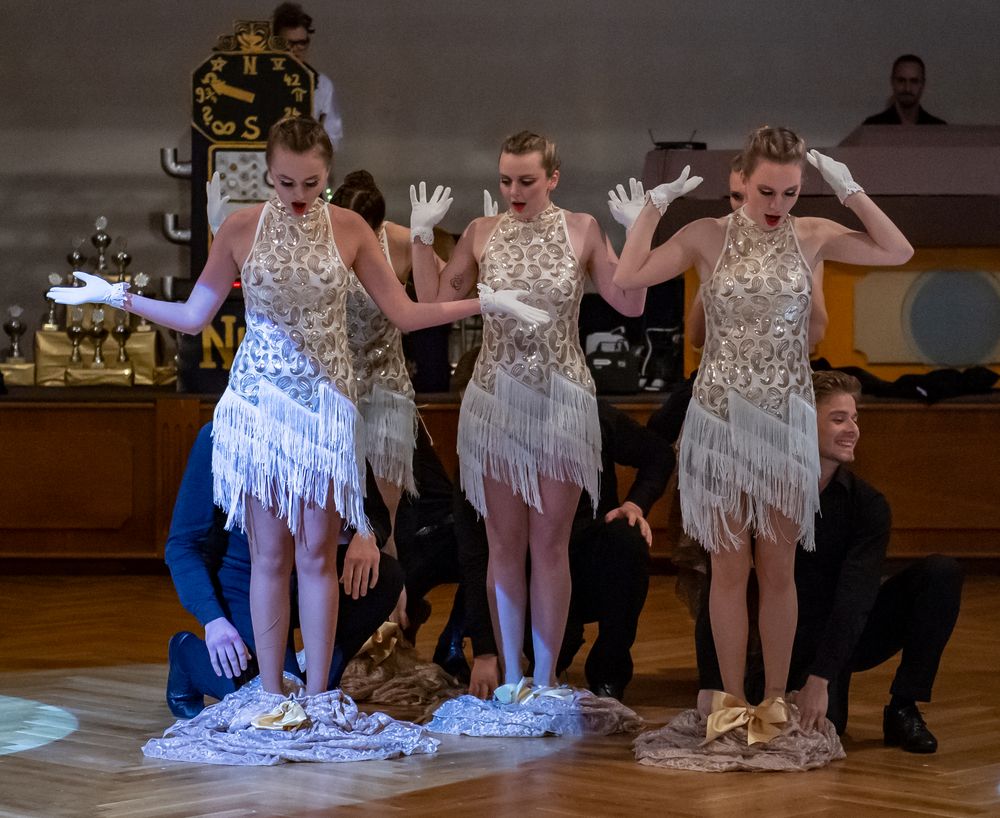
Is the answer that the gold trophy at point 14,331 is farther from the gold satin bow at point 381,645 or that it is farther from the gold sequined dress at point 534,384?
the gold sequined dress at point 534,384

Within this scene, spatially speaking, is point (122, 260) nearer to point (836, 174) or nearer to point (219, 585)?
point (219, 585)

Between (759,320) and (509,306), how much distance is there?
1.72 feet

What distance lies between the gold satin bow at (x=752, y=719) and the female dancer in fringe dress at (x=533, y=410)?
0.49 m

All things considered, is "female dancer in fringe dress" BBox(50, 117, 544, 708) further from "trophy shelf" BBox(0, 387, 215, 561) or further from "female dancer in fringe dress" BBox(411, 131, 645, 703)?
"trophy shelf" BBox(0, 387, 215, 561)

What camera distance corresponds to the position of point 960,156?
6.41 metres

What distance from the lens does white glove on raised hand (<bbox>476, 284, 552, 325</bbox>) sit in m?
3.29

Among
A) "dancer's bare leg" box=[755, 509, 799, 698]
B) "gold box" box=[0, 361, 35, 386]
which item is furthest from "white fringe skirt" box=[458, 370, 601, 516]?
"gold box" box=[0, 361, 35, 386]

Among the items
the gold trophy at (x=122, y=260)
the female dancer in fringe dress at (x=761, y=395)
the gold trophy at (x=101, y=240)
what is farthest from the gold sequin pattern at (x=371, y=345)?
the gold trophy at (x=101, y=240)

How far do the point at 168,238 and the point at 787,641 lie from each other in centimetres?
507

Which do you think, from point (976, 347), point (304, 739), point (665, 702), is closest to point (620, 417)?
point (665, 702)

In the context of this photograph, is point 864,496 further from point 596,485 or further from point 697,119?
point 697,119

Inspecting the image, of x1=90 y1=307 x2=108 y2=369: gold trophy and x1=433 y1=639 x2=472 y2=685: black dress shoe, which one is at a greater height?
x1=90 y1=307 x2=108 y2=369: gold trophy

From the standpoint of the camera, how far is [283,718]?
3.27 meters

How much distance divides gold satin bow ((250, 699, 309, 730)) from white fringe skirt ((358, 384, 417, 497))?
78 centimetres
